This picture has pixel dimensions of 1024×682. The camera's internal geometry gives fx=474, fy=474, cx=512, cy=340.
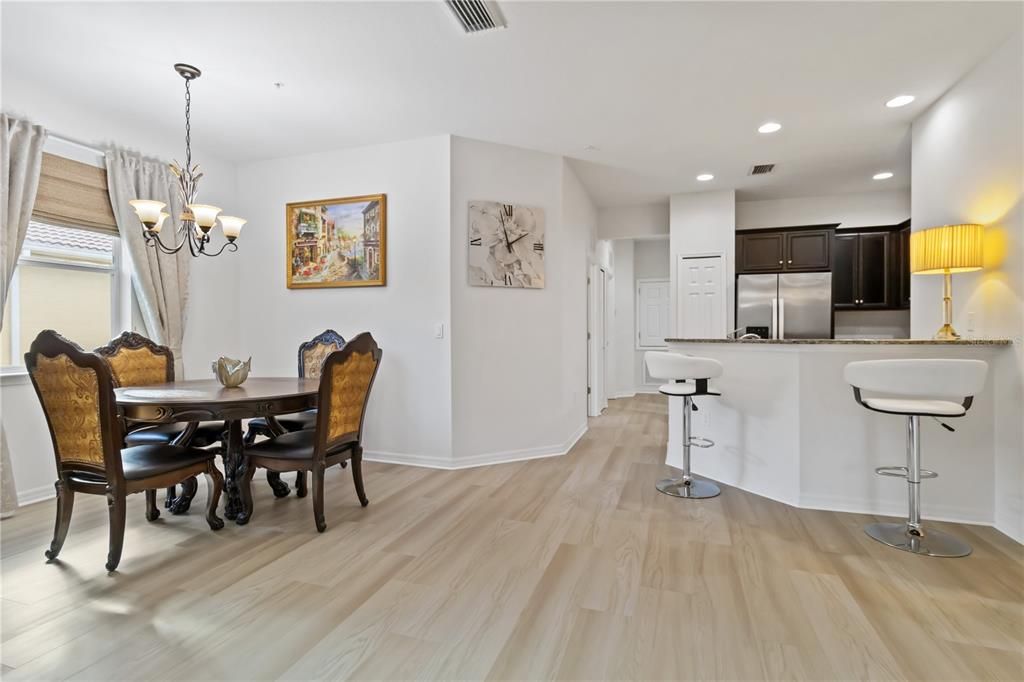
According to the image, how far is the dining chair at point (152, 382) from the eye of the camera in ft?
9.46

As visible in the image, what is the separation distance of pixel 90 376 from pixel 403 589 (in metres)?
1.70

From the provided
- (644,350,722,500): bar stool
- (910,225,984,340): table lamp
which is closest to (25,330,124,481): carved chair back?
(644,350,722,500): bar stool

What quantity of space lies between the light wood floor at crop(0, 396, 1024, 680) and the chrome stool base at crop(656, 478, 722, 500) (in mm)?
172

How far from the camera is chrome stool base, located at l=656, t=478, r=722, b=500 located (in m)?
3.18

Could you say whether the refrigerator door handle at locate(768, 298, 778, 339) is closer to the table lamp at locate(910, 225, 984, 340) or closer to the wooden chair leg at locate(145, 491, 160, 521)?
the table lamp at locate(910, 225, 984, 340)

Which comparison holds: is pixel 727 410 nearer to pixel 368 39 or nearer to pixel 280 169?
pixel 368 39

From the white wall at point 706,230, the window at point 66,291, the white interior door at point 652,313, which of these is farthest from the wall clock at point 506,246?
the white interior door at point 652,313

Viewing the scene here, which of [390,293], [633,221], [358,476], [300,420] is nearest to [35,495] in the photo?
[300,420]

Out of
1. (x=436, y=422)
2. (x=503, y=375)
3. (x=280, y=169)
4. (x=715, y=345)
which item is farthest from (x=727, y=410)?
(x=280, y=169)

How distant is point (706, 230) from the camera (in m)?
5.68

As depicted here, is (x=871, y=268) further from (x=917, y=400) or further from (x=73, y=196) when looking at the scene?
(x=73, y=196)

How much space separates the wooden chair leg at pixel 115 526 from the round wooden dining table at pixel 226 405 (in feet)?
1.19

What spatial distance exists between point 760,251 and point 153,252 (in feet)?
20.0

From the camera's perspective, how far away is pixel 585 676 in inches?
59.5
